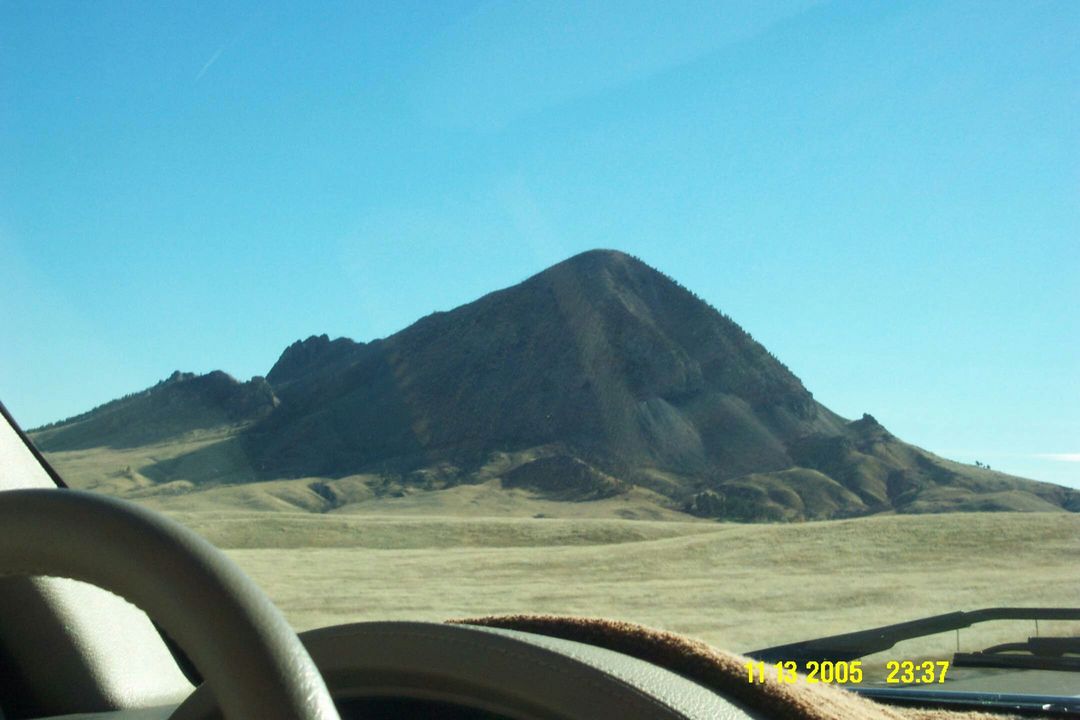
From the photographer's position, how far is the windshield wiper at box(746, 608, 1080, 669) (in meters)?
3.41

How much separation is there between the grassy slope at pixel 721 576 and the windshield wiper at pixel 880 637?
0.86m

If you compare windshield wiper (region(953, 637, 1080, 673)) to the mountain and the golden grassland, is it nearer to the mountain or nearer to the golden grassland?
the golden grassland

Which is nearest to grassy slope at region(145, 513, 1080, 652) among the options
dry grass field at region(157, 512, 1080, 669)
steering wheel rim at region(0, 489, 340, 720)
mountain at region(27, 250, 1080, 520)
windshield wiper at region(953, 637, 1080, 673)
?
dry grass field at region(157, 512, 1080, 669)

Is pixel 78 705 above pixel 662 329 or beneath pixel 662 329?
beneath

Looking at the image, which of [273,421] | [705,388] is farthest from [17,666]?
[705,388]

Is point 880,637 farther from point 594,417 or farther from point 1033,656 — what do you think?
point 594,417

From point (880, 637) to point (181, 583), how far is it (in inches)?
117

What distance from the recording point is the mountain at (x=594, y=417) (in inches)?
3019

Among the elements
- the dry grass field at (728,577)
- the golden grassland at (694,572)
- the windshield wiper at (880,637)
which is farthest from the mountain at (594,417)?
the windshield wiper at (880,637)

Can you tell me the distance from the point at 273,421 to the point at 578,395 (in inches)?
1762

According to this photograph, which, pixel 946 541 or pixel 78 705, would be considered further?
pixel 946 541

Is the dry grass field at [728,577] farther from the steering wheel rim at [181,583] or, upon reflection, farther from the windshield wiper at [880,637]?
the steering wheel rim at [181,583]

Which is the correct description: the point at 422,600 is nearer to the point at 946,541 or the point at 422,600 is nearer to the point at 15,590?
the point at 15,590

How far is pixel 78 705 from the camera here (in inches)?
86.4
